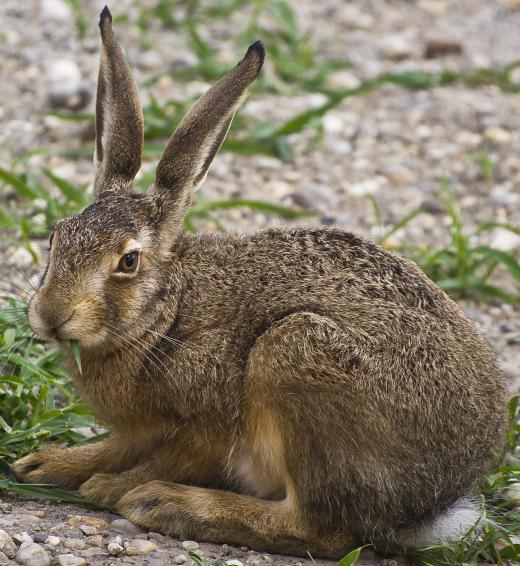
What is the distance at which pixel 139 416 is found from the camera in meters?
5.55

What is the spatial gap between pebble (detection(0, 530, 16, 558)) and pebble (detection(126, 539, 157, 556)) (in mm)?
515

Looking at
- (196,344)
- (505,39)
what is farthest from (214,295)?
(505,39)

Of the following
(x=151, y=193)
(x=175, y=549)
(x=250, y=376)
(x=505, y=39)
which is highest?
(x=505, y=39)

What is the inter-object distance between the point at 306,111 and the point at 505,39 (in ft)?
10.5

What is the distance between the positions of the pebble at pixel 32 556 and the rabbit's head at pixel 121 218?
0.95m

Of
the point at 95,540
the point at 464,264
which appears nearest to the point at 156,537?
the point at 95,540

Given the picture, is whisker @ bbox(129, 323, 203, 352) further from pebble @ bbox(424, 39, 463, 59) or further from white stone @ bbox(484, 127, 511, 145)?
pebble @ bbox(424, 39, 463, 59)

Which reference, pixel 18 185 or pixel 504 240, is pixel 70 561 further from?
pixel 504 240

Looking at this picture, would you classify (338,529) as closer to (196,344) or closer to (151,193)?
(196,344)

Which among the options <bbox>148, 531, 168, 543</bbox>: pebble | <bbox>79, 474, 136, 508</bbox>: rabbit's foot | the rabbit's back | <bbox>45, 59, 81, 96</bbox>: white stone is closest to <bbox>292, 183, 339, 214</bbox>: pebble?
<bbox>45, 59, 81, 96</bbox>: white stone

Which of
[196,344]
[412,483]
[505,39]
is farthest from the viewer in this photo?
[505,39]

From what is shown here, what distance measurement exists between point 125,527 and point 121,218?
147 centimetres

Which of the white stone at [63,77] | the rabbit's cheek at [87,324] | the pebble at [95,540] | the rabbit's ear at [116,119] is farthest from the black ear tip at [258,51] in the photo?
the white stone at [63,77]

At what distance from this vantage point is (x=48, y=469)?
564 centimetres
